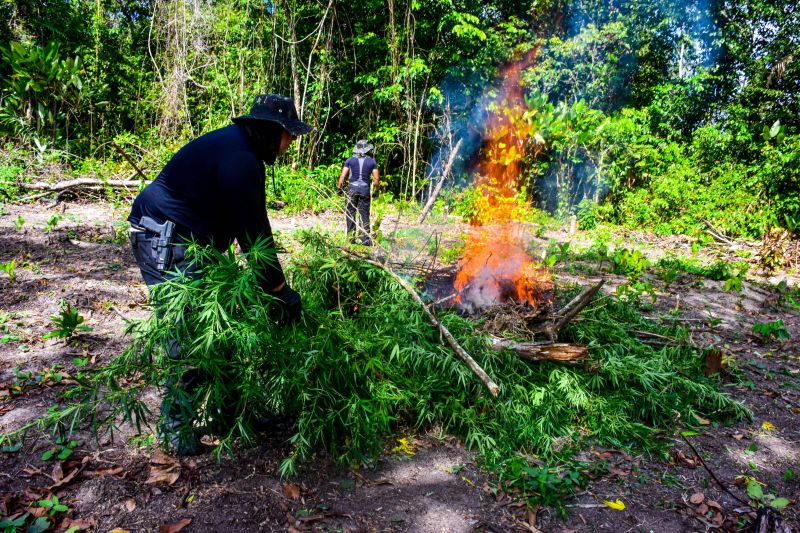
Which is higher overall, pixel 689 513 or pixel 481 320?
pixel 481 320

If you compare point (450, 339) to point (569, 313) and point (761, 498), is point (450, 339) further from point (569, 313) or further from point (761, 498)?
point (761, 498)

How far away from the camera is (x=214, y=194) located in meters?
2.56

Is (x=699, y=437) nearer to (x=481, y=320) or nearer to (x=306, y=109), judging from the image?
(x=481, y=320)

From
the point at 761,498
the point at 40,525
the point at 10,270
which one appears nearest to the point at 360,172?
the point at 10,270

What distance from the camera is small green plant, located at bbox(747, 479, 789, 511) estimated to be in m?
2.50

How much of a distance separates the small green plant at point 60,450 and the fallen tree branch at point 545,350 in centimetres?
→ 272

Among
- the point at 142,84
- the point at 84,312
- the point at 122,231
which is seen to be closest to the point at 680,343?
the point at 84,312

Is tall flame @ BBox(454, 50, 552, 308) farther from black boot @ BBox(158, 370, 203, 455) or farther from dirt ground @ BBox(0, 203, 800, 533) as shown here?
black boot @ BBox(158, 370, 203, 455)

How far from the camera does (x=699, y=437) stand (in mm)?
3217

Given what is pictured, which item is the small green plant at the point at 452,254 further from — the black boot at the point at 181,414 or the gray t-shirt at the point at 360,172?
the black boot at the point at 181,414

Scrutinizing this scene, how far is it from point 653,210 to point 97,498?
13656mm

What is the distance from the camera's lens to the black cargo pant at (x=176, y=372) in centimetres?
226

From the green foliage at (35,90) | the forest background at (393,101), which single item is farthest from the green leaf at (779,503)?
the green foliage at (35,90)

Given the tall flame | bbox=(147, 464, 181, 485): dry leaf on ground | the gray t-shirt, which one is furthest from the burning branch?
the gray t-shirt
